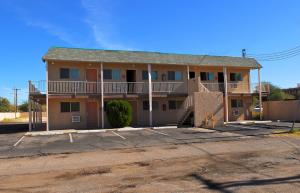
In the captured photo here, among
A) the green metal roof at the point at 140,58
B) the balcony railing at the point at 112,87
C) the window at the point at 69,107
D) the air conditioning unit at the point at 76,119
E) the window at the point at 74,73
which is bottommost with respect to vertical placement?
the air conditioning unit at the point at 76,119

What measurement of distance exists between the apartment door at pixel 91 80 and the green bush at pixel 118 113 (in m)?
1.96

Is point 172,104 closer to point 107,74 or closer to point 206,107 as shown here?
point 206,107

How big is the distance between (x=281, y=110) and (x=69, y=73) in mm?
19769

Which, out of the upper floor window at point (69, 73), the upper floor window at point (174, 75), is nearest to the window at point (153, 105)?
the upper floor window at point (174, 75)

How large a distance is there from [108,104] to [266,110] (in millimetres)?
16856

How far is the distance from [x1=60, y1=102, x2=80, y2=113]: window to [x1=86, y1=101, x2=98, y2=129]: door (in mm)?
854

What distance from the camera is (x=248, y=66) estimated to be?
31469 millimetres

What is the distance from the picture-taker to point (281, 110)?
3177 cm

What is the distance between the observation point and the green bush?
24.6 meters

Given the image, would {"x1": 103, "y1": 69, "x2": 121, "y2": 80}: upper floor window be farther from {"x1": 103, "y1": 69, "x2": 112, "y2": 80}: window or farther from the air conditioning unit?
the air conditioning unit

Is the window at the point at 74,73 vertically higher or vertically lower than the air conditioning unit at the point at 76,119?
higher

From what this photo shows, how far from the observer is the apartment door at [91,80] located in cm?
2582

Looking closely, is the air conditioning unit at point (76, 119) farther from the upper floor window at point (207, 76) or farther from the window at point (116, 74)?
the upper floor window at point (207, 76)

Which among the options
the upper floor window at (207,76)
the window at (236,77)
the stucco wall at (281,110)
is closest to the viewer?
the stucco wall at (281,110)
